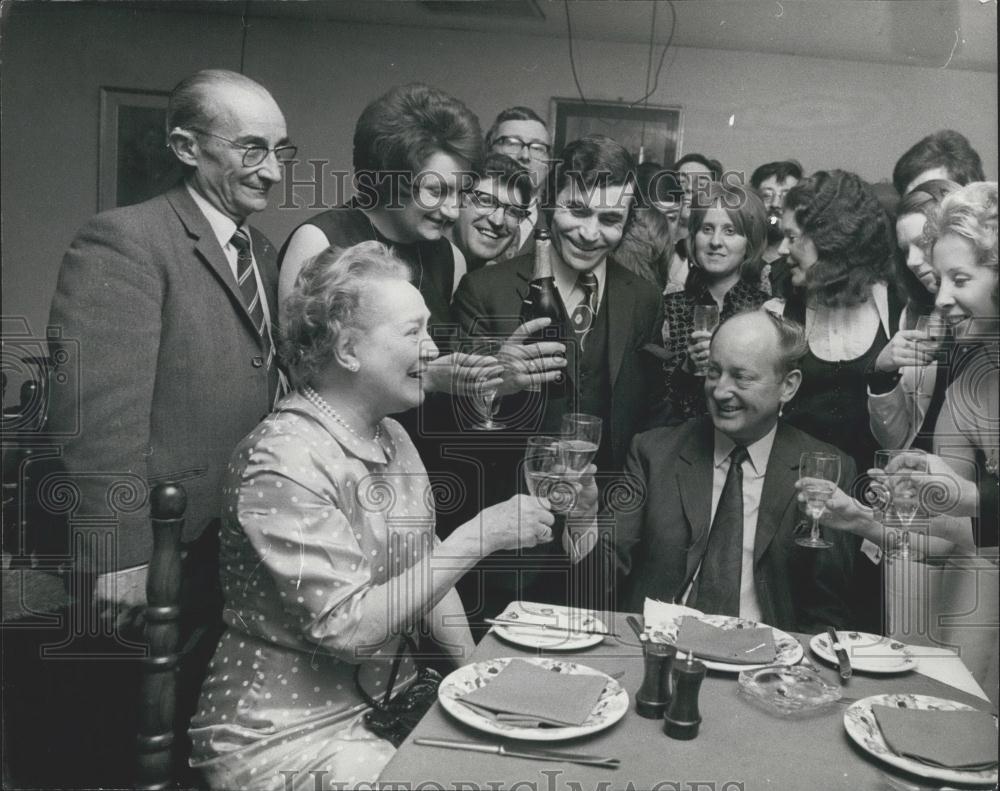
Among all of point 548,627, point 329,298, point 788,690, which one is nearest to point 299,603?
point 548,627

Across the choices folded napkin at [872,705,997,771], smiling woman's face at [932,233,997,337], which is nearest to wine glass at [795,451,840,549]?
smiling woman's face at [932,233,997,337]

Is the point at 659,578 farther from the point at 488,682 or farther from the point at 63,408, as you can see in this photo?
the point at 63,408

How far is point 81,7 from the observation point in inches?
67.8

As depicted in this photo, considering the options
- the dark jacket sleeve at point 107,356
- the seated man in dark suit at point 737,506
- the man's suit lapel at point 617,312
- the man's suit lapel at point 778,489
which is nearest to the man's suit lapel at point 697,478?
the seated man in dark suit at point 737,506

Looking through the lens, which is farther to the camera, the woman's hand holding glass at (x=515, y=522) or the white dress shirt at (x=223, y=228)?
the white dress shirt at (x=223, y=228)

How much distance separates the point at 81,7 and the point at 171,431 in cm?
92

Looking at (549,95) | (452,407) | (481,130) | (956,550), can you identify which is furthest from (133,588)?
(956,550)

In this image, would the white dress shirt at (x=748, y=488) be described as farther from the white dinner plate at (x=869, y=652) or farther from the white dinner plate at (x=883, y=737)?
the white dinner plate at (x=883, y=737)

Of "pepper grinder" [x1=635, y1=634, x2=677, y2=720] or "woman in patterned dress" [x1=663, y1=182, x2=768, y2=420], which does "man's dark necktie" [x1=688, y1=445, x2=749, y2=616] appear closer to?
"woman in patterned dress" [x1=663, y1=182, x2=768, y2=420]

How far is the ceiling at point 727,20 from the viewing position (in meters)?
1.65

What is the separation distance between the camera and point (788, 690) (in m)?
1.30

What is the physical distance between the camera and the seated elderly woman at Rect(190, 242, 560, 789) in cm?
138

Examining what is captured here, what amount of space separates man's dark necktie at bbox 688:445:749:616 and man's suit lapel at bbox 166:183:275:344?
1115 mm

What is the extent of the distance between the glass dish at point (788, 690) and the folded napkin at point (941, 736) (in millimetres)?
81
